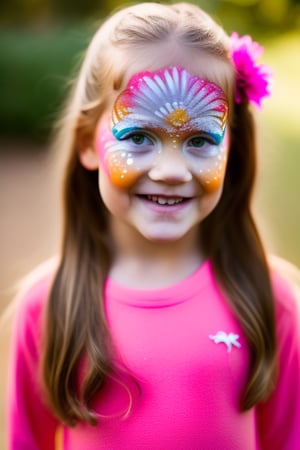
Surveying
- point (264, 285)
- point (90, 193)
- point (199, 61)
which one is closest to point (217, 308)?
point (264, 285)

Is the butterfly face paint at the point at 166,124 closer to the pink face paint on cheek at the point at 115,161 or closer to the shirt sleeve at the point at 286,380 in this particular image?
the pink face paint on cheek at the point at 115,161

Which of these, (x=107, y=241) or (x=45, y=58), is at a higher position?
(x=45, y=58)

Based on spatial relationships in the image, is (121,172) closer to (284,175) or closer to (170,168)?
(170,168)

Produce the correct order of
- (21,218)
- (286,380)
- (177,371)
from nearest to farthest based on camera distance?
(177,371) < (286,380) < (21,218)

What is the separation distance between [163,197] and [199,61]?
0.43m

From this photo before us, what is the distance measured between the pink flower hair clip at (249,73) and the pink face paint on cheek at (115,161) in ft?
1.43

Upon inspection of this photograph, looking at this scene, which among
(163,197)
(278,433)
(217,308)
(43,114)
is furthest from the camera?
(43,114)

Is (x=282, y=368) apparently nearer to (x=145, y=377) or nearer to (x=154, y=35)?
(x=145, y=377)

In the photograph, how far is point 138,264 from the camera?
8.91 feet

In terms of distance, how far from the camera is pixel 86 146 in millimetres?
2756

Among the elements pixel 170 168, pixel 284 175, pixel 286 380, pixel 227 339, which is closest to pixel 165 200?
pixel 170 168

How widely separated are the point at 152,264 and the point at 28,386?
2.06ft

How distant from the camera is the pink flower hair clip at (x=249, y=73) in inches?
104

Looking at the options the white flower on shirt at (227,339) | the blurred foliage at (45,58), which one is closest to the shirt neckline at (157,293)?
the white flower on shirt at (227,339)
